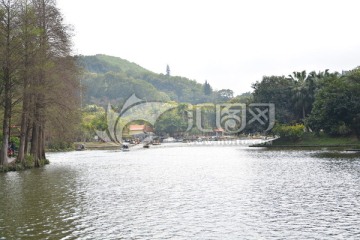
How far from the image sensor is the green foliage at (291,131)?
8612cm

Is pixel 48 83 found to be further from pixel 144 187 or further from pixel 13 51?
pixel 144 187

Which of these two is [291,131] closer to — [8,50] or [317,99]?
[317,99]

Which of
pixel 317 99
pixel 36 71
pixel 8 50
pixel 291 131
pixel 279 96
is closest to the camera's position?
pixel 8 50

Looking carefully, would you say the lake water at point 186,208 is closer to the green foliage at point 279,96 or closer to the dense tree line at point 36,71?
the dense tree line at point 36,71

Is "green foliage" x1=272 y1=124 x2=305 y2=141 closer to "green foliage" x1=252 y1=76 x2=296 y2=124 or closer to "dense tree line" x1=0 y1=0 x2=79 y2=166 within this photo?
"green foliage" x1=252 y1=76 x2=296 y2=124

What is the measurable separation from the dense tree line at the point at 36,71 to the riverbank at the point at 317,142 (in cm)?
4819

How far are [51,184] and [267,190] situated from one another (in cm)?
1503

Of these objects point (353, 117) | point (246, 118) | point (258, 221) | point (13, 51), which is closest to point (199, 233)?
point (258, 221)

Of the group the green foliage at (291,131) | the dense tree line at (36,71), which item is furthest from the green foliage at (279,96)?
the dense tree line at (36,71)

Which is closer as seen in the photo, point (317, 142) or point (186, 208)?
point (186, 208)

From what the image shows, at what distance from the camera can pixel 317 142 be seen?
8369cm

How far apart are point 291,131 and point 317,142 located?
17.8ft

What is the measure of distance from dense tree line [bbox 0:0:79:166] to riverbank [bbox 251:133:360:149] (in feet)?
158

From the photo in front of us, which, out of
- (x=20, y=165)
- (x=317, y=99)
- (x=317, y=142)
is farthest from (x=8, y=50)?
(x=317, y=142)
